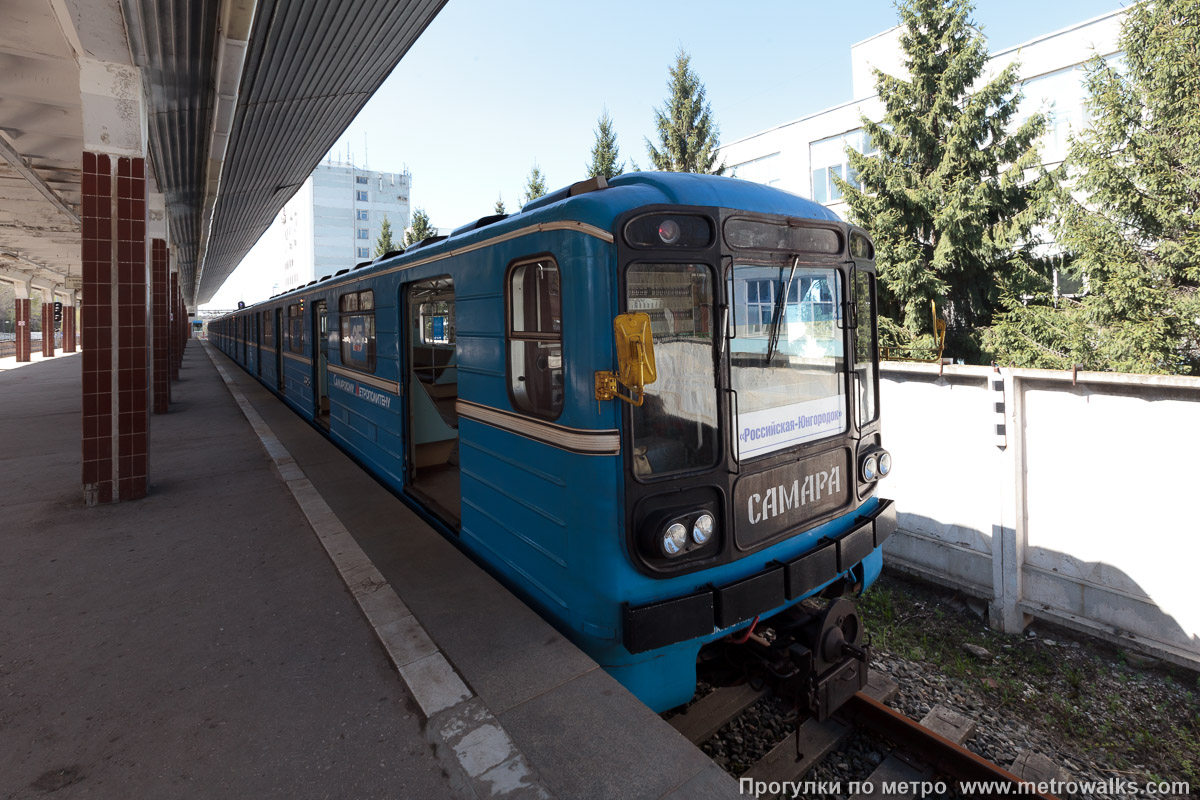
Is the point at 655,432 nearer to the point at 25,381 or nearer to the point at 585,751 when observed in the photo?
the point at 585,751

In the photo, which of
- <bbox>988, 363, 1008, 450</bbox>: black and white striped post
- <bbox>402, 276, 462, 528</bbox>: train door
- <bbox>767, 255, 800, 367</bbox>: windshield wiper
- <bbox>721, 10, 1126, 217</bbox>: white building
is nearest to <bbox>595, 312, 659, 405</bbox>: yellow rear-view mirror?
<bbox>767, 255, 800, 367</bbox>: windshield wiper

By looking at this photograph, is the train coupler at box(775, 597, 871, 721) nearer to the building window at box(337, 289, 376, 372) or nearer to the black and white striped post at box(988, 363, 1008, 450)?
the black and white striped post at box(988, 363, 1008, 450)

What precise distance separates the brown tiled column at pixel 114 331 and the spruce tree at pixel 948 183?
530 inches

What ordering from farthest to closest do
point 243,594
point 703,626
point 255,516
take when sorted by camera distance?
point 255,516
point 243,594
point 703,626

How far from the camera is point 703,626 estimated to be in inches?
113

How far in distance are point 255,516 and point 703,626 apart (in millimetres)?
4532

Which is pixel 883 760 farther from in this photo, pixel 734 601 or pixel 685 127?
pixel 685 127

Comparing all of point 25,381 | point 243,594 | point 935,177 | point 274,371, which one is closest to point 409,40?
point 243,594

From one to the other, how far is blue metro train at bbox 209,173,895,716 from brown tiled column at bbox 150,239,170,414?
1130cm

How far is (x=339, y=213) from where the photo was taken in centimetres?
7388

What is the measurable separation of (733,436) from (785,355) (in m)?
0.63

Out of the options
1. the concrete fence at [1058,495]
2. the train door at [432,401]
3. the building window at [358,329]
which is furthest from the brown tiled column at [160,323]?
the concrete fence at [1058,495]

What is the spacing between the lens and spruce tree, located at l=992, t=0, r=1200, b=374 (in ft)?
32.2

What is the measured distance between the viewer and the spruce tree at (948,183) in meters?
13.1
